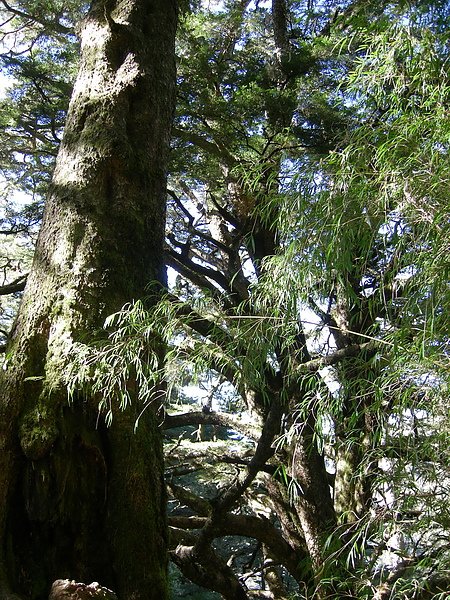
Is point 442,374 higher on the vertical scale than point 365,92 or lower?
lower

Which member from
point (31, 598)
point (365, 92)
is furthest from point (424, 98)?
point (31, 598)

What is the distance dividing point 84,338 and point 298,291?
29.3 inches

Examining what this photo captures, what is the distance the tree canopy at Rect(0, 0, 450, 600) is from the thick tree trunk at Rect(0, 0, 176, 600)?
4.9 inches

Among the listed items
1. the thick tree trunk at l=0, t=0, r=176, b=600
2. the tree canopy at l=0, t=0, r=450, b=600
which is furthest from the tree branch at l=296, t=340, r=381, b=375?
the thick tree trunk at l=0, t=0, r=176, b=600

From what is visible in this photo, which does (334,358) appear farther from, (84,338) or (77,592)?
(77,592)

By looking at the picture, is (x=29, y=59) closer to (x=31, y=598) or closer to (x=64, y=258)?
(x=64, y=258)

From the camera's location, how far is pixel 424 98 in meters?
1.96

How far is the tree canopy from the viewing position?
5.54ft

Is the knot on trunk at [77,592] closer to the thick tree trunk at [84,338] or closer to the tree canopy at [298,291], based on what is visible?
the thick tree trunk at [84,338]

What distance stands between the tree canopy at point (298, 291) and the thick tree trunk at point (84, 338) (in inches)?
4.9

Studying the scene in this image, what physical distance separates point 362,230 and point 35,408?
1.15 metres

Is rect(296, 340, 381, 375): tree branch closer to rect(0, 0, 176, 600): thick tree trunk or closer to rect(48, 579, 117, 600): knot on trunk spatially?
rect(0, 0, 176, 600): thick tree trunk

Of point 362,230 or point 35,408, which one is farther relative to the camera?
point 35,408

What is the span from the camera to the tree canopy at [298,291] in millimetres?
1688
